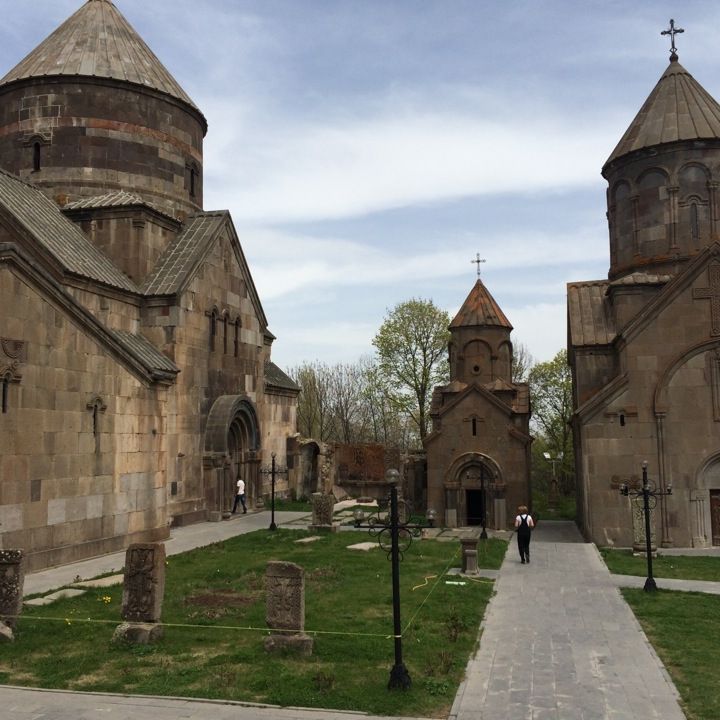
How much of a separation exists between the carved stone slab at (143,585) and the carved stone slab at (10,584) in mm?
1512

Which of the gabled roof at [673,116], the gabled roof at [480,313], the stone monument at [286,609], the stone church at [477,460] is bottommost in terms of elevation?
the stone monument at [286,609]

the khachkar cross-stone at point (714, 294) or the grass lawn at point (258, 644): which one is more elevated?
the khachkar cross-stone at point (714, 294)

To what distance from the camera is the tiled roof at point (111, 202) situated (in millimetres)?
19750

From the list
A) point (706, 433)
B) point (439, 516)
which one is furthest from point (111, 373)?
point (706, 433)

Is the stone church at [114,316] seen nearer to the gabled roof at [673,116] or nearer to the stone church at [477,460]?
the stone church at [477,460]

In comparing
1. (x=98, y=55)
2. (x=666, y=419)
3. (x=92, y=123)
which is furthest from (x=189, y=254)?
(x=666, y=419)

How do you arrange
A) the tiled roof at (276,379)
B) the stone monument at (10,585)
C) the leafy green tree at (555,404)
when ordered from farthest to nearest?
the leafy green tree at (555,404)
the tiled roof at (276,379)
the stone monument at (10,585)

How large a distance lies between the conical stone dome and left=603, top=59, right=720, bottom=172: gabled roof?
13624 millimetres

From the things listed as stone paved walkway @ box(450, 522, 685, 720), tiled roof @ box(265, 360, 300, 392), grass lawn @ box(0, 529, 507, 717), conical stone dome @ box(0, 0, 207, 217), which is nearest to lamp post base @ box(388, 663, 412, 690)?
grass lawn @ box(0, 529, 507, 717)

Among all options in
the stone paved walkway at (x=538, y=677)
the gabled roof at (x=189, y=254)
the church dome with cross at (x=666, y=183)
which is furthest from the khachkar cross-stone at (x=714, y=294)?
the gabled roof at (x=189, y=254)

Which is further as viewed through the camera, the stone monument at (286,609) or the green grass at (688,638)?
the stone monument at (286,609)

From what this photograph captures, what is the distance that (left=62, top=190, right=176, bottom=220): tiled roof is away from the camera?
19.8 m

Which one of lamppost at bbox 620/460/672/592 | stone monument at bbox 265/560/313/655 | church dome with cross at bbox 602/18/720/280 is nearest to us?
stone monument at bbox 265/560/313/655

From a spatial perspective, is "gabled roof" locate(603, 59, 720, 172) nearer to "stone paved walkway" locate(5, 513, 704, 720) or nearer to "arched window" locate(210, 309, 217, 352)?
"arched window" locate(210, 309, 217, 352)
